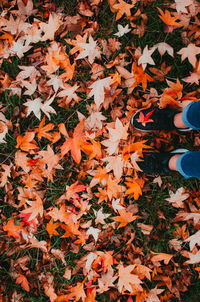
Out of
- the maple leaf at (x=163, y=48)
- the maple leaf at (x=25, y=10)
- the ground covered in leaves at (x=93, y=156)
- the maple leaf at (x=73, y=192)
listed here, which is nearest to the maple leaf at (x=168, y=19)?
the ground covered in leaves at (x=93, y=156)

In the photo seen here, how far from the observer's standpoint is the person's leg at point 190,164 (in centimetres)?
146

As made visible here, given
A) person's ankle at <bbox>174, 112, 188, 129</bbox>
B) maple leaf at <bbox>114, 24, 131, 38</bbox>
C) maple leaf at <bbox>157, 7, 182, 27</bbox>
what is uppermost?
maple leaf at <bbox>157, 7, 182, 27</bbox>

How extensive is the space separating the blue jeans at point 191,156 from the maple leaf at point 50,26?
4.17 feet

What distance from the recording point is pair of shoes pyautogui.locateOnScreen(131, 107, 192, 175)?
178 centimetres

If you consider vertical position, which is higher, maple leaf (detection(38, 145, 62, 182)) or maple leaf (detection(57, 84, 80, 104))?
maple leaf (detection(57, 84, 80, 104))

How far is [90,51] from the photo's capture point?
1841 millimetres

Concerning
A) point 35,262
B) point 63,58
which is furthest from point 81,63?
point 35,262

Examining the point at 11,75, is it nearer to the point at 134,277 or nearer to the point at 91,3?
the point at 91,3

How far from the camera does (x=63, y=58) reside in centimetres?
188

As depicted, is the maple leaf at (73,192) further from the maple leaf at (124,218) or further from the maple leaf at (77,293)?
the maple leaf at (77,293)

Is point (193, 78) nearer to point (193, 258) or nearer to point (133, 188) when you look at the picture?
point (133, 188)

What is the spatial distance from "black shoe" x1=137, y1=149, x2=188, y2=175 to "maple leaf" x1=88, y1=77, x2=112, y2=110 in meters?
0.59

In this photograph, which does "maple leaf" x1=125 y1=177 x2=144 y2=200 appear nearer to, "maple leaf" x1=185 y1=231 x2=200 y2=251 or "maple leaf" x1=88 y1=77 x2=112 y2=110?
"maple leaf" x1=185 y1=231 x2=200 y2=251

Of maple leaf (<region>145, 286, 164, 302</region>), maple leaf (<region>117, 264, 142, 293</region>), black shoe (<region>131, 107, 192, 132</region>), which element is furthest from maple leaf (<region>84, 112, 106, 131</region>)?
maple leaf (<region>145, 286, 164, 302</region>)
